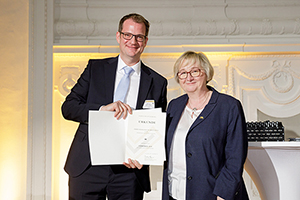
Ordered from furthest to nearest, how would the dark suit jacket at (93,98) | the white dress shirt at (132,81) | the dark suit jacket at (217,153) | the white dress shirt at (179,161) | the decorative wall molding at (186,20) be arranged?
the decorative wall molding at (186,20) → the white dress shirt at (132,81) → the dark suit jacket at (93,98) → the white dress shirt at (179,161) → the dark suit jacket at (217,153)

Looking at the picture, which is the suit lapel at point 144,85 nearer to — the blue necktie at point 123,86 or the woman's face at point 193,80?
the blue necktie at point 123,86

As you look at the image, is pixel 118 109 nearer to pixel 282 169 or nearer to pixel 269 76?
pixel 282 169

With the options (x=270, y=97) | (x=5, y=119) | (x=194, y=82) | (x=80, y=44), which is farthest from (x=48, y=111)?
(x=270, y=97)

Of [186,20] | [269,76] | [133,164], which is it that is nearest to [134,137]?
[133,164]

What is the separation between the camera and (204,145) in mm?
1824

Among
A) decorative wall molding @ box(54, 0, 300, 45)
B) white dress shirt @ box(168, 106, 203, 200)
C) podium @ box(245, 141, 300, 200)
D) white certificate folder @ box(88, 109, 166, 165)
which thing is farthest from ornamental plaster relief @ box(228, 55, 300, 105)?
white certificate folder @ box(88, 109, 166, 165)

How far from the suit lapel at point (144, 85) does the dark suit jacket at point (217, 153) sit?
39cm

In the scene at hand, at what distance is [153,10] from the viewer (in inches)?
172

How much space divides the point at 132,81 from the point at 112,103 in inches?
12.9

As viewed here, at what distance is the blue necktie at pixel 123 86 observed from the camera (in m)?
2.07

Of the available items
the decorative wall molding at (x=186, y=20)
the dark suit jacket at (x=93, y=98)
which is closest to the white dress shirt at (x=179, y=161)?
the dark suit jacket at (x=93, y=98)

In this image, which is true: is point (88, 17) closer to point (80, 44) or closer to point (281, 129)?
point (80, 44)

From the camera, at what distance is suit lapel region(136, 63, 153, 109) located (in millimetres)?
2070

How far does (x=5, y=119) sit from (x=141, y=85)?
8.97 feet
